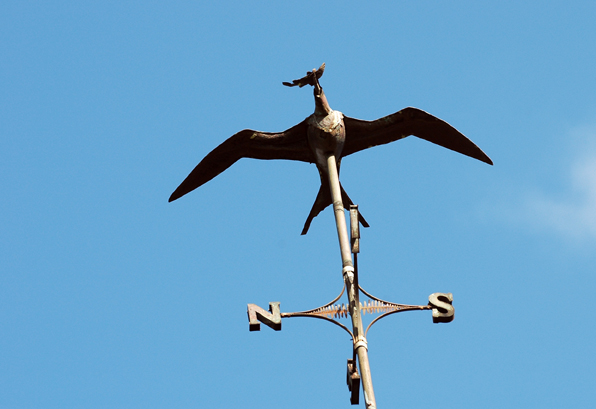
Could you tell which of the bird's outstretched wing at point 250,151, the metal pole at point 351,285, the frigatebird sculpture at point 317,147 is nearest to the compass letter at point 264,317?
the metal pole at point 351,285

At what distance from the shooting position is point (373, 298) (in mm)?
16422

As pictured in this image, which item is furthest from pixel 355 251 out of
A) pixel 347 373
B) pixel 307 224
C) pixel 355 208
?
pixel 307 224

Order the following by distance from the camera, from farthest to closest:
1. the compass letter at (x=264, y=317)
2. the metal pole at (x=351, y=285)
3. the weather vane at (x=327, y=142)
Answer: the weather vane at (x=327, y=142) → the compass letter at (x=264, y=317) → the metal pole at (x=351, y=285)

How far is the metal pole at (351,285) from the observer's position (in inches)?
600

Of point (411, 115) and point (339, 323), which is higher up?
point (411, 115)

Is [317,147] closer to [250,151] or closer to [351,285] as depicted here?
[250,151]

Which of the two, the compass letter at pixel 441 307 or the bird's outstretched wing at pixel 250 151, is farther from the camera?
the bird's outstretched wing at pixel 250 151

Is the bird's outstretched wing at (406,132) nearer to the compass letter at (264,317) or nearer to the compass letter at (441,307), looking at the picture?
the compass letter at (441,307)

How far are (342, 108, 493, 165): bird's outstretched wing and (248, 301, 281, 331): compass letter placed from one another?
2795mm

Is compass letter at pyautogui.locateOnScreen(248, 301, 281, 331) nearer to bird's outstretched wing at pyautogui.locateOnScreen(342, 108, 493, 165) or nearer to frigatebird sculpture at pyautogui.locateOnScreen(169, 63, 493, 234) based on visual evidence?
frigatebird sculpture at pyautogui.locateOnScreen(169, 63, 493, 234)

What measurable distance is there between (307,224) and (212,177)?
146cm

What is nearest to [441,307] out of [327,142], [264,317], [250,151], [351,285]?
[351,285]

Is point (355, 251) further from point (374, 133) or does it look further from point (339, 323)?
point (374, 133)

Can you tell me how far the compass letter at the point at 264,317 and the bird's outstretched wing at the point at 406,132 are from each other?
279cm
